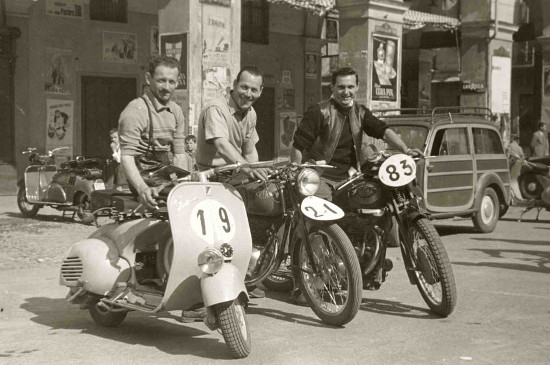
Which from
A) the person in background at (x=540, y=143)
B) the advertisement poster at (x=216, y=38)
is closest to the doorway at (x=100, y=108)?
the advertisement poster at (x=216, y=38)

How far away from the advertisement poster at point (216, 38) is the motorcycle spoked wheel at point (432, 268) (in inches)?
289

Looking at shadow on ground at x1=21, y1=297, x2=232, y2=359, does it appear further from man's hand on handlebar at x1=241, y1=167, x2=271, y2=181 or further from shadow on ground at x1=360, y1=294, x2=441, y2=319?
shadow on ground at x1=360, y1=294, x2=441, y2=319

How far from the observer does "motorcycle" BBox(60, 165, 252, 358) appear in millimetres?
5172

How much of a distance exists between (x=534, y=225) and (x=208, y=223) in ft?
32.1

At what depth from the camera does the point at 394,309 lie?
22.3 feet

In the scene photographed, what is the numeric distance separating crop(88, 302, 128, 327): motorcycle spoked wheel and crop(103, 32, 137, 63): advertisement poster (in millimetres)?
13734

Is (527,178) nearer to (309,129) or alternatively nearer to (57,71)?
(57,71)

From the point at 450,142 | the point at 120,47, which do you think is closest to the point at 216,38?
the point at 450,142

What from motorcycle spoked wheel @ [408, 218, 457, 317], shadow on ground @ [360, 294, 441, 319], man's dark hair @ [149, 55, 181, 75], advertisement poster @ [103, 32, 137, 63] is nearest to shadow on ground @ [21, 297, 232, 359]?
shadow on ground @ [360, 294, 441, 319]

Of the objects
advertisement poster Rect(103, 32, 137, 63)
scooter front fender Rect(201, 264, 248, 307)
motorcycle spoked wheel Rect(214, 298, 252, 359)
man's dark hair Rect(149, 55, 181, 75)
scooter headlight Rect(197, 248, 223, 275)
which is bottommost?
motorcycle spoked wheel Rect(214, 298, 252, 359)

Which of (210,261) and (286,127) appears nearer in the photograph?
(210,261)

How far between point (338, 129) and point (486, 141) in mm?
6015

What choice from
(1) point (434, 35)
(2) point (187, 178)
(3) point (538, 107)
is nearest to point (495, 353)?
(2) point (187, 178)

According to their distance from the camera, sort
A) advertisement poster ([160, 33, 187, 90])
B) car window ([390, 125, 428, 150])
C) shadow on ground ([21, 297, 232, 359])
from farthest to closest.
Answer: advertisement poster ([160, 33, 187, 90]) < car window ([390, 125, 428, 150]) < shadow on ground ([21, 297, 232, 359])
